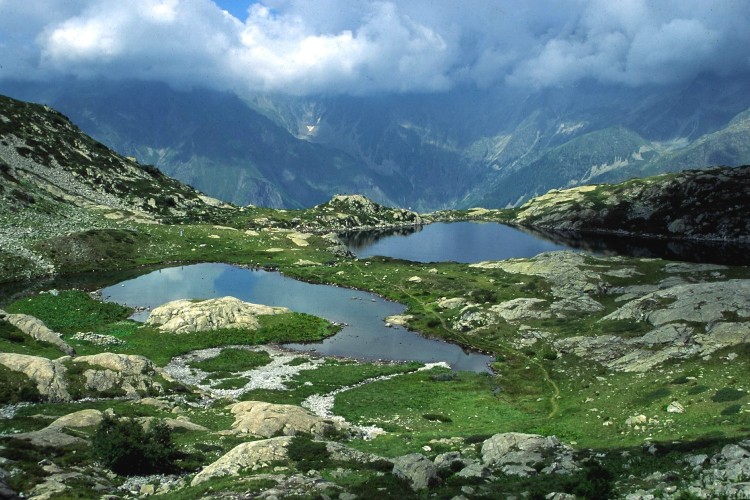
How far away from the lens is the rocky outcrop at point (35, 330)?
216ft

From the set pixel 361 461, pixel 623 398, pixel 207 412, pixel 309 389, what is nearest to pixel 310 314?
pixel 309 389

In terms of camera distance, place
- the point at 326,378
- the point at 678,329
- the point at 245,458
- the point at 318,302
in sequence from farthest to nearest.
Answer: the point at 318,302, the point at 326,378, the point at 678,329, the point at 245,458

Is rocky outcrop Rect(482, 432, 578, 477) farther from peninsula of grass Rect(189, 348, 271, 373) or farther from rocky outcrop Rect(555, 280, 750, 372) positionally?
peninsula of grass Rect(189, 348, 271, 373)

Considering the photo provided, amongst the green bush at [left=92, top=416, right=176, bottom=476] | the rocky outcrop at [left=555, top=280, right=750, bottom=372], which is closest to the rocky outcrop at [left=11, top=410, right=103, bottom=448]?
the green bush at [left=92, top=416, right=176, bottom=476]

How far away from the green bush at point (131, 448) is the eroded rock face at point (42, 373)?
20.1m

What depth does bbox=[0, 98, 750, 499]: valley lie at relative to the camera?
2870 centimetres

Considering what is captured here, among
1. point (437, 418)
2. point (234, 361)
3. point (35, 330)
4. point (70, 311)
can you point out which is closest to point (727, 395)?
point (437, 418)

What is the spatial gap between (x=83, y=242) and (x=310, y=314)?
3476 inches

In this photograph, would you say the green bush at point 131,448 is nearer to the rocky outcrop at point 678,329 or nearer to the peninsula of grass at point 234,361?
the peninsula of grass at point 234,361

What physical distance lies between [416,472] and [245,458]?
10.5 metres

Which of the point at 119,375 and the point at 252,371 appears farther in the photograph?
the point at 252,371

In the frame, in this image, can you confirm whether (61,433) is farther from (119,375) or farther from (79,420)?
(119,375)

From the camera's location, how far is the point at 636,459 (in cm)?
3092

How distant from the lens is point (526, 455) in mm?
33125
